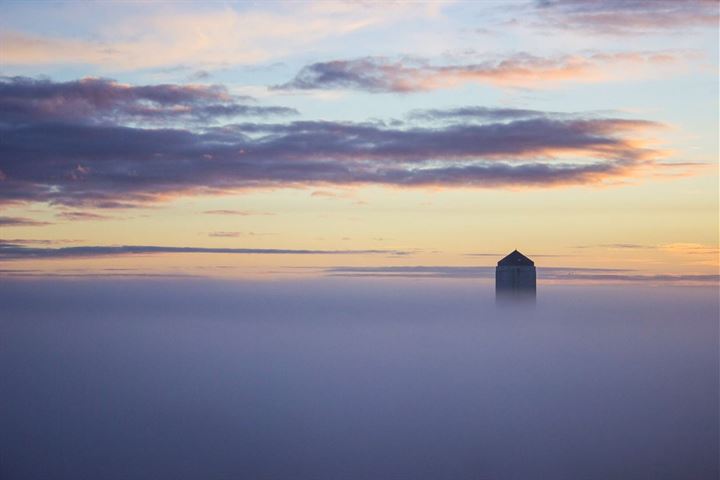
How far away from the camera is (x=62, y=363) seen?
88938 millimetres

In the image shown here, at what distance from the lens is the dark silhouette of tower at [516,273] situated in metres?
120

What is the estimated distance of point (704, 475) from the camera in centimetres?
3419

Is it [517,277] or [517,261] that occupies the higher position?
[517,261]

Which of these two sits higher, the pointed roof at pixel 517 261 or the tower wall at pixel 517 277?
the pointed roof at pixel 517 261

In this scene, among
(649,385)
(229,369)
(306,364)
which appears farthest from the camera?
(306,364)

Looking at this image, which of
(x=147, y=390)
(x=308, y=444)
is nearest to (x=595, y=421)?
(x=308, y=444)

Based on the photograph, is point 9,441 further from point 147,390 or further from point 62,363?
point 62,363

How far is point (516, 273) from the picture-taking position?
12188 cm

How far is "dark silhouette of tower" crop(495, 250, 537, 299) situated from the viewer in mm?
120500

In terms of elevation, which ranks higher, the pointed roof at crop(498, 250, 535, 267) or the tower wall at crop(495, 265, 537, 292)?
the pointed roof at crop(498, 250, 535, 267)

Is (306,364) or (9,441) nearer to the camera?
(9,441)

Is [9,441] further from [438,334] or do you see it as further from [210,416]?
[438,334]

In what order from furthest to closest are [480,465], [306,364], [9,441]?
1. [306,364]
2. [9,441]
3. [480,465]

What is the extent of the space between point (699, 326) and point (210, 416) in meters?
149
